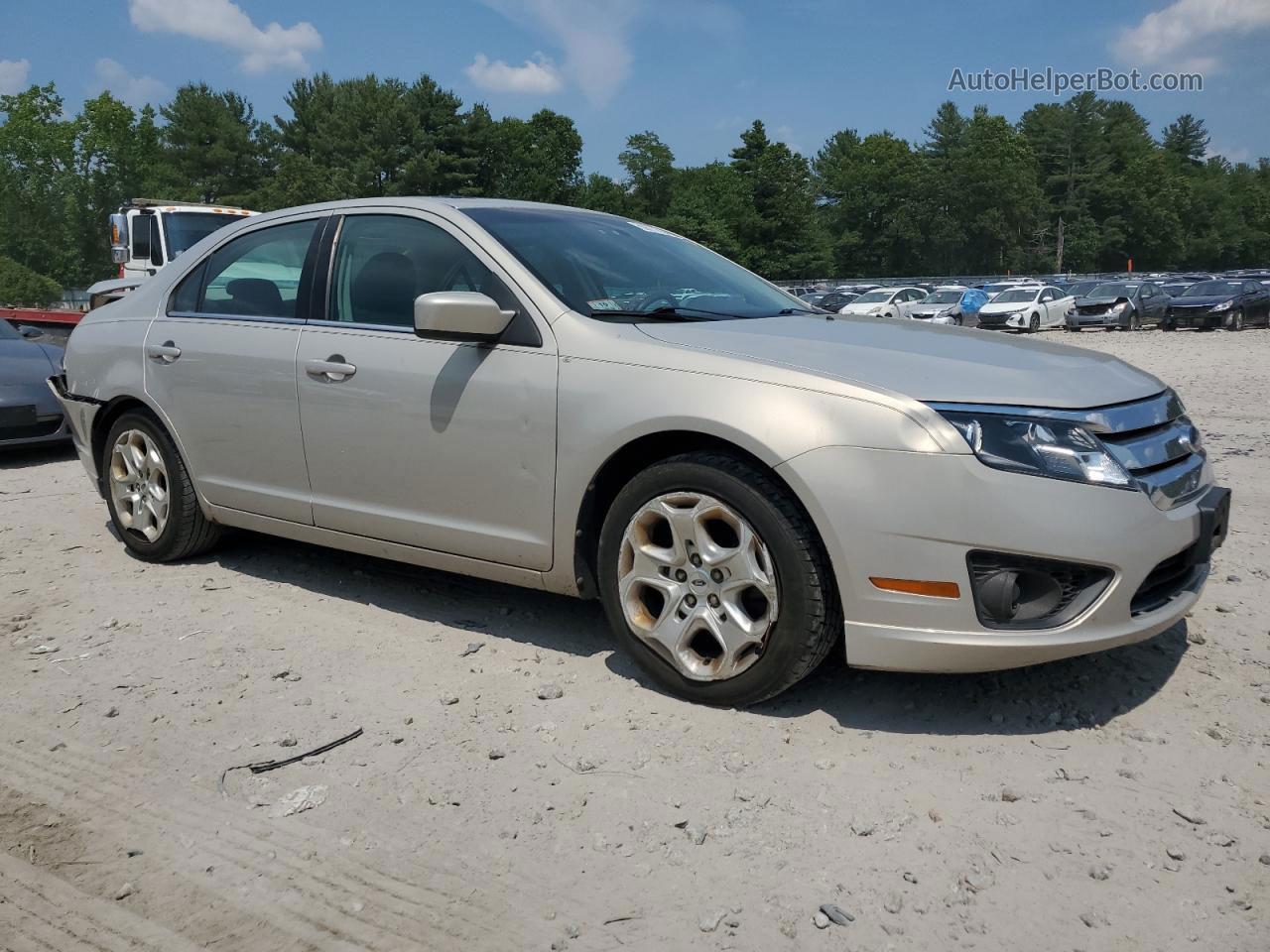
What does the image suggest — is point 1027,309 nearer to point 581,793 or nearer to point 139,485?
point 139,485

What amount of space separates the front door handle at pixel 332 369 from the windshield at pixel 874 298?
100ft

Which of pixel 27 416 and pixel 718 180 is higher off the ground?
pixel 718 180

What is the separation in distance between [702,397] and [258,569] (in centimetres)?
280

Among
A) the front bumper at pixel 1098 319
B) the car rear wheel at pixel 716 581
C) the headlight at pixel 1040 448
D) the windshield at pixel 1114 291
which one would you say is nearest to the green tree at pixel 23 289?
the front bumper at pixel 1098 319

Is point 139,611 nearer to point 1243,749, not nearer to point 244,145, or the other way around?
point 1243,749

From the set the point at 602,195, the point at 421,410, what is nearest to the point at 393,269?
the point at 421,410

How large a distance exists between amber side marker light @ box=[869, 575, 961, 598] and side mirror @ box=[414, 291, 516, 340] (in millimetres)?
1507

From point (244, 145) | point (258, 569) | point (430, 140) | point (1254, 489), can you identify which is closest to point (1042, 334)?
point (1254, 489)

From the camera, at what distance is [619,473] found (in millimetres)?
3543

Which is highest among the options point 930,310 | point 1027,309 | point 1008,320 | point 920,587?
point 920,587

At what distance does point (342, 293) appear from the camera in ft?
13.8

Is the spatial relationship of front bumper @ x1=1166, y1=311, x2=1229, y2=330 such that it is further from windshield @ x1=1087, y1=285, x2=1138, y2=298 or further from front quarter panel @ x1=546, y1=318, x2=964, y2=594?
front quarter panel @ x1=546, y1=318, x2=964, y2=594

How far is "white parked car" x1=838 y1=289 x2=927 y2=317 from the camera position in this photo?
3219cm

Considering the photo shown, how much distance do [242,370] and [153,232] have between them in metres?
11.7
